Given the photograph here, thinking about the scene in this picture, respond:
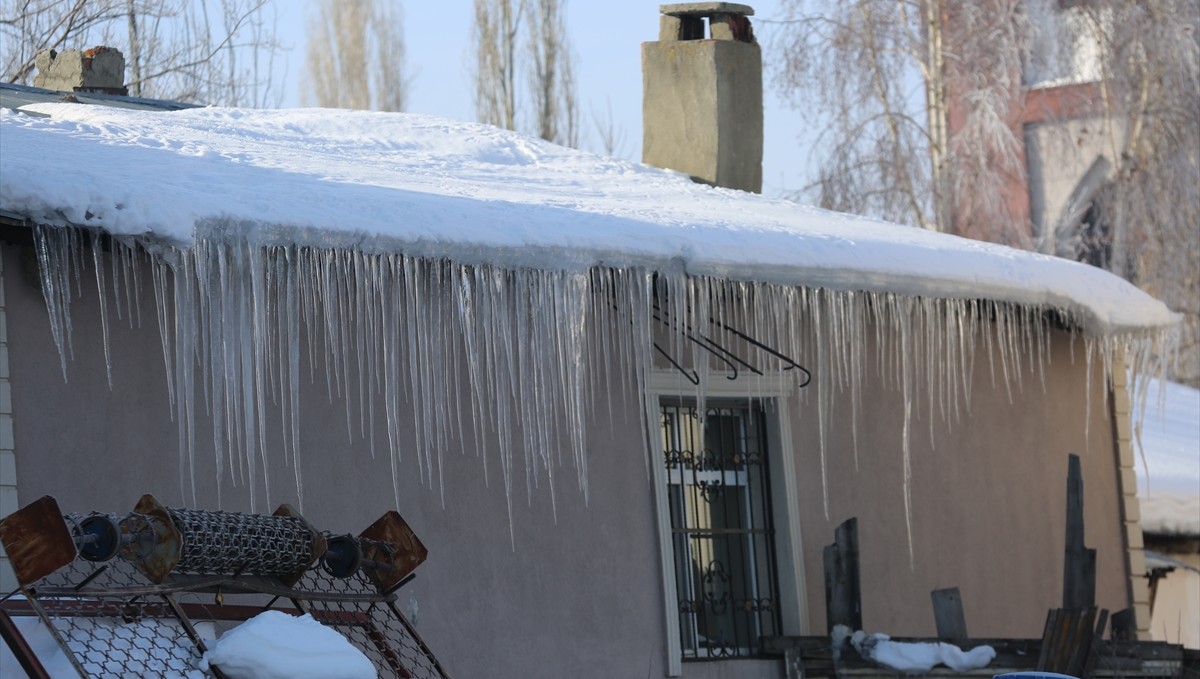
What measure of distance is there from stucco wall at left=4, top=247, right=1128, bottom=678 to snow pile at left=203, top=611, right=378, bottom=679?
1383 millimetres

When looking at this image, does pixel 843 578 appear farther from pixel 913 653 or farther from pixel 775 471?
pixel 775 471

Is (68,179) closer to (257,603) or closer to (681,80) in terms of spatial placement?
(257,603)

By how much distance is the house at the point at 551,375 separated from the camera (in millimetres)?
7336

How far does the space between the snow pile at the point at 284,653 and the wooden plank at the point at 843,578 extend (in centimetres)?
352

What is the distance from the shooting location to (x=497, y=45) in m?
25.3

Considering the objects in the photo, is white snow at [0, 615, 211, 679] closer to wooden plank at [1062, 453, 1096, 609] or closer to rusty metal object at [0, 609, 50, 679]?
rusty metal object at [0, 609, 50, 679]

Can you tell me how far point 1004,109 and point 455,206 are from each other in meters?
13.2

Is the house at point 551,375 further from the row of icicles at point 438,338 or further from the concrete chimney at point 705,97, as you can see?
the concrete chimney at point 705,97

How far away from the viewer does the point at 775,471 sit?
32.2 ft

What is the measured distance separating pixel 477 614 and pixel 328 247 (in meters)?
2.06

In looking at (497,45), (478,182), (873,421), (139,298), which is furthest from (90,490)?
(497,45)

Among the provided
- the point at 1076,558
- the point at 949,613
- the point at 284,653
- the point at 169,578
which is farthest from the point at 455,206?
the point at 1076,558

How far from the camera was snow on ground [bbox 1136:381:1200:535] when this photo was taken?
14609mm

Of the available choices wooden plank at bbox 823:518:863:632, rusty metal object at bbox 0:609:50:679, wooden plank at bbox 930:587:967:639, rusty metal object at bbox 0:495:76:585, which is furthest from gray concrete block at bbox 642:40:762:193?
rusty metal object at bbox 0:609:50:679
